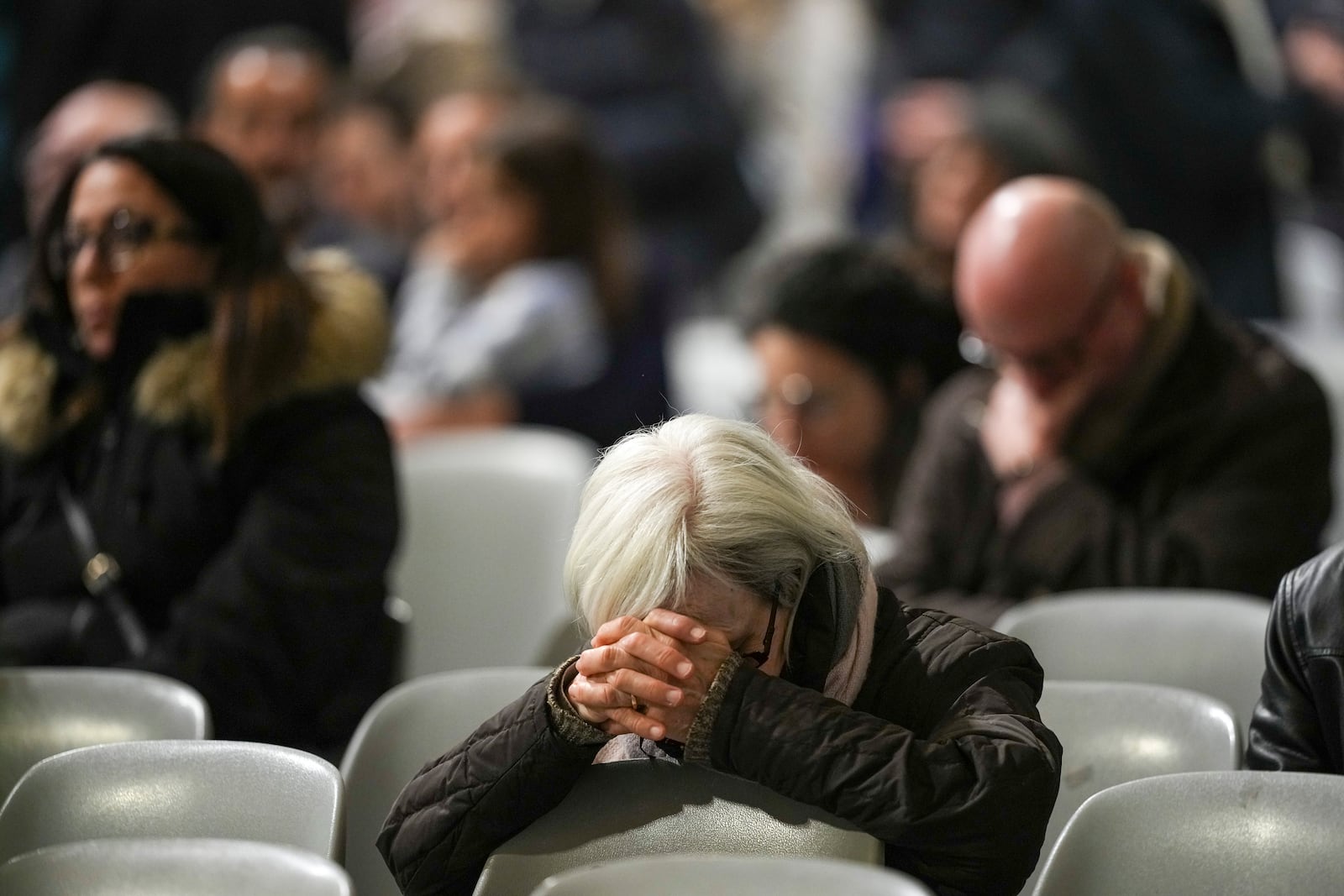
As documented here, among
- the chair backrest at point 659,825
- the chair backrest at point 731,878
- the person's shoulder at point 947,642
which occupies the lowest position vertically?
the chair backrest at point 659,825

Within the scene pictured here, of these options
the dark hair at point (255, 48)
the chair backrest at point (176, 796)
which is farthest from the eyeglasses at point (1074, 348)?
the dark hair at point (255, 48)

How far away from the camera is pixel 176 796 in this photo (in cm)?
211

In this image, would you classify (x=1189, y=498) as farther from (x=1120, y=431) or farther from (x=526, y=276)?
(x=526, y=276)

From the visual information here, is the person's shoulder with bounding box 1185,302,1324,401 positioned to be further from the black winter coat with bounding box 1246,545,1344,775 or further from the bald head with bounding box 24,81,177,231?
the bald head with bounding box 24,81,177,231

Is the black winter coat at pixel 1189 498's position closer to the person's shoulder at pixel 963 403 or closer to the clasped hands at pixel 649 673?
the person's shoulder at pixel 963 403

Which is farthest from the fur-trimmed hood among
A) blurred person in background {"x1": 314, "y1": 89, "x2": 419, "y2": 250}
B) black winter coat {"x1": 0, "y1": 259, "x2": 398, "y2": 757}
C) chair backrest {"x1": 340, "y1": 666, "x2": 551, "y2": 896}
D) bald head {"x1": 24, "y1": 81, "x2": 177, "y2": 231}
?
blurred person in background {"x1": 314, "y1": 89, "x2": 419, "y2": 250}

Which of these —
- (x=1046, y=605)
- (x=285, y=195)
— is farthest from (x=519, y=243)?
(x=1046, y=605)

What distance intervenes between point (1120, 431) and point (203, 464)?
5.27 ft

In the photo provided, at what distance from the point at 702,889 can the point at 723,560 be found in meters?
0.38

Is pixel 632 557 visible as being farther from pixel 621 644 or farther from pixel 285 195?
pixel 285 195

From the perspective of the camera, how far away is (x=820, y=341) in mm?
3824

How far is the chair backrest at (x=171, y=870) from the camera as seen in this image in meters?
1.79

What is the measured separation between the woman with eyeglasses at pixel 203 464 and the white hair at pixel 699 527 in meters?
1.04

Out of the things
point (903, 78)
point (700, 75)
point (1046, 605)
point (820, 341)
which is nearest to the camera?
point (1046, 605)
